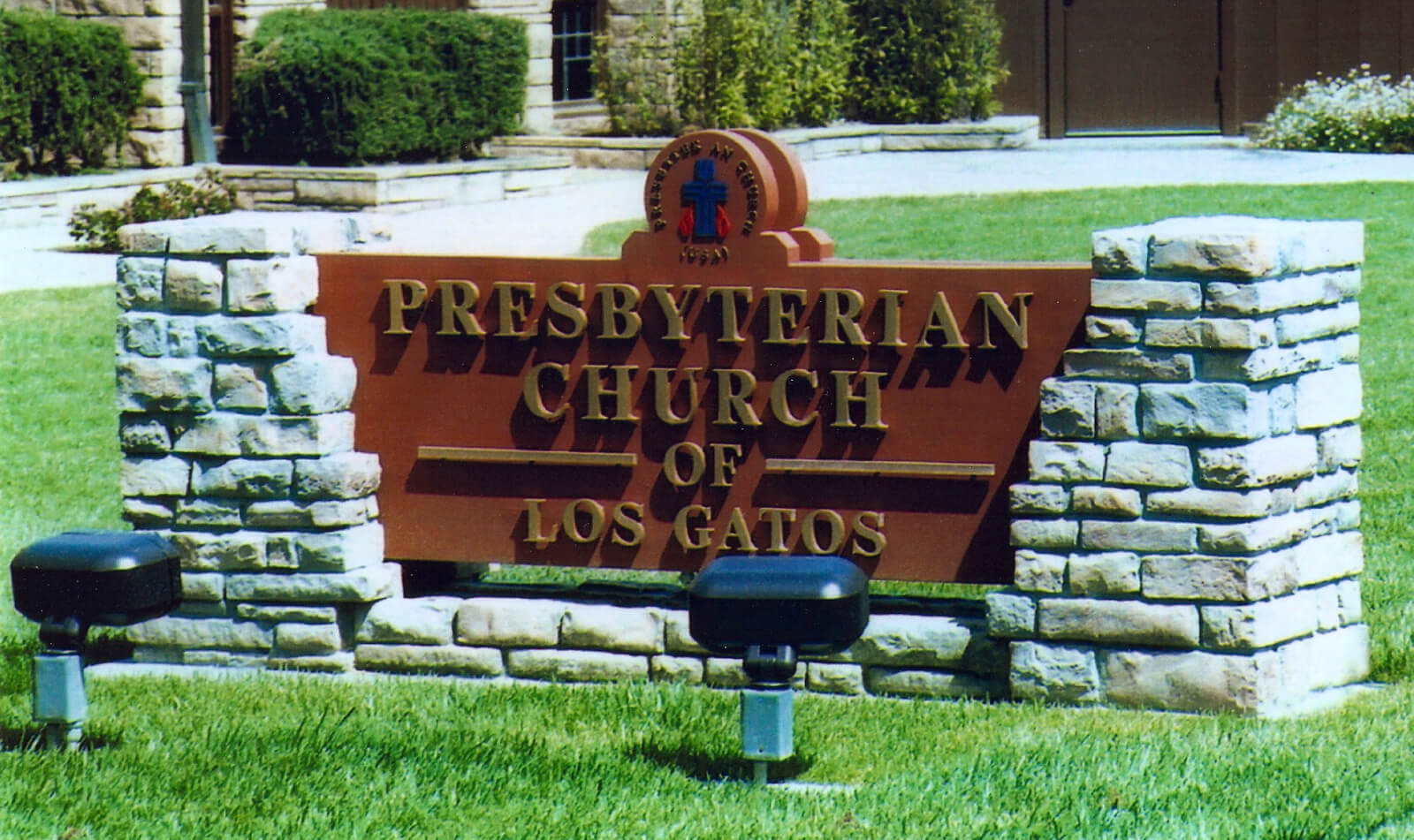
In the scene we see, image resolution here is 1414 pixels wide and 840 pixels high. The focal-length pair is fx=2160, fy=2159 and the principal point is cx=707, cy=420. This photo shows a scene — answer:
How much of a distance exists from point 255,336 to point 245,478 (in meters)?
0.44

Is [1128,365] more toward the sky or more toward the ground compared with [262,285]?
more toward the ground

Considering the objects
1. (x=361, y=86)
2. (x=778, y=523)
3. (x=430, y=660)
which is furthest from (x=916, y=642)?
(x=361, y=86)

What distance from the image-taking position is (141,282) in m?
6.50

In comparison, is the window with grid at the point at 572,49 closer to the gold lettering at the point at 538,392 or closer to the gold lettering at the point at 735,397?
the gold lettering at the point at 538,392

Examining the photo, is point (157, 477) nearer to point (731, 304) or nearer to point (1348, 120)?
point (731, 304)

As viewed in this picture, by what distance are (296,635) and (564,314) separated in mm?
1296

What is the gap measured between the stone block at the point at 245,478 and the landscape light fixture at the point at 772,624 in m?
1.84

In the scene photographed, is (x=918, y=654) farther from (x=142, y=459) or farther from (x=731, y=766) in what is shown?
(x=142, y=459)

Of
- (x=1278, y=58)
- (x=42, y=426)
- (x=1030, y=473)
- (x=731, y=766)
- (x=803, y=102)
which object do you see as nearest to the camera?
(x=731, y=766)

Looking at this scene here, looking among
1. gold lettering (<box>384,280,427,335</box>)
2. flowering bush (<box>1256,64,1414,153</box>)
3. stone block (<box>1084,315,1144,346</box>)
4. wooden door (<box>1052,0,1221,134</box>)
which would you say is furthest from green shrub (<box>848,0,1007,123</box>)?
stone block (<box>1084,315,1144,346</box>)

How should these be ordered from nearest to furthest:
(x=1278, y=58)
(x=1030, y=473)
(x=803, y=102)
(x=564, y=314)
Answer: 1. (x=1030, y=473)
2. (x=564, y=314)
3. (x=803, y=102)
4. (x=1278, y=58)

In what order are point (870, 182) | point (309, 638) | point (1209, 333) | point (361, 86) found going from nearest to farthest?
point (1209, 333) < point (309, 638) < point (361, 86) < point (870, 182)

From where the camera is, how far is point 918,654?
6.14 metres

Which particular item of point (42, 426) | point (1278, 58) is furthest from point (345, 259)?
point (1278, 58)
